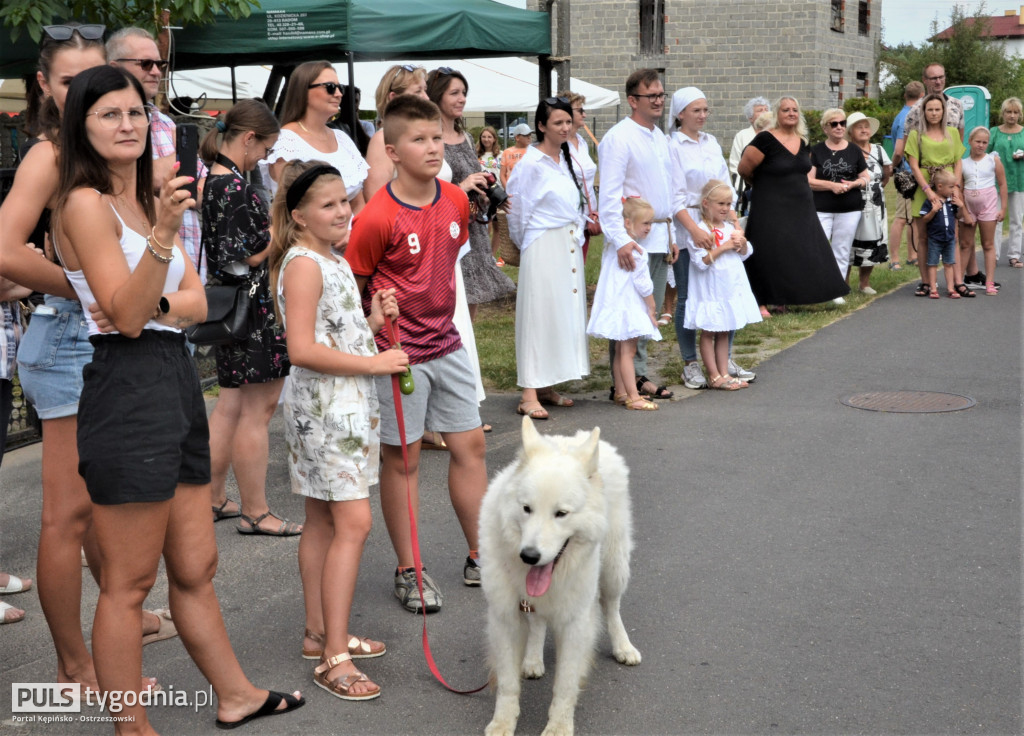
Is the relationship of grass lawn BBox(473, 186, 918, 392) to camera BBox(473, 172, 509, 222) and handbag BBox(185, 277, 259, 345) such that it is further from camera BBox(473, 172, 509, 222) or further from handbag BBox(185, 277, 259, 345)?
handbag BBox(185, 277, 259, 345)

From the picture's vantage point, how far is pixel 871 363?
30.8 ft

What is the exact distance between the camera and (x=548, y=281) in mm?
7648

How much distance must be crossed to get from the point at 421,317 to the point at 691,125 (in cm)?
481

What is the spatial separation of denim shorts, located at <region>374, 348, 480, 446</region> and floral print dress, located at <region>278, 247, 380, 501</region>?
41cm

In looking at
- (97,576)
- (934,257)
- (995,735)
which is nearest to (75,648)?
(97,576)

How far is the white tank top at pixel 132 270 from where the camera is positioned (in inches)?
118

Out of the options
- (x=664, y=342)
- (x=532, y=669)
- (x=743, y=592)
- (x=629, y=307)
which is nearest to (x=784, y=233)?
(x=664, y=342)

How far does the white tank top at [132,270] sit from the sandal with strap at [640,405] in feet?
16.9

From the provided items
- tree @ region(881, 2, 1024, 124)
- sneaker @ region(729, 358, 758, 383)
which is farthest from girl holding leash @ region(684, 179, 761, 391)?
tree @ region(881, 2, 1024, 124)

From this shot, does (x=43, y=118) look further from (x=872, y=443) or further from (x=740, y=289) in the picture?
(x=740, y=289)

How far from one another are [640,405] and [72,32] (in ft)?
16.2

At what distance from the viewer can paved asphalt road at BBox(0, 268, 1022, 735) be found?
3650mm

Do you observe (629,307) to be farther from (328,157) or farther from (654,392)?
(328,157)

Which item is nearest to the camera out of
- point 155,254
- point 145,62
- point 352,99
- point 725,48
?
point 155,254
